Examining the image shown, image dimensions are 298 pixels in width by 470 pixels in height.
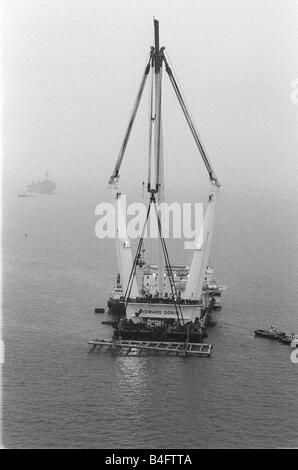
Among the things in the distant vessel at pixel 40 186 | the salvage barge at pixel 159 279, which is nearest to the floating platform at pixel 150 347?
the salvage barge at pixel 159 279

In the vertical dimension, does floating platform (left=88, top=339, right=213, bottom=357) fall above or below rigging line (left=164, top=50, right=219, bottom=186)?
below

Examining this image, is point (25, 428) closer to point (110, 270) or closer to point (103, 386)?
point (103, 386)

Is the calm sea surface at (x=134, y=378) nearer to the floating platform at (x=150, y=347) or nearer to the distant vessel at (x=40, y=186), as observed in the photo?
the floating platform at (x=150, y=347)

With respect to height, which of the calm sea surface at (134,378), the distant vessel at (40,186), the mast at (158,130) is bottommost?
the calm sea surface at (134,378)

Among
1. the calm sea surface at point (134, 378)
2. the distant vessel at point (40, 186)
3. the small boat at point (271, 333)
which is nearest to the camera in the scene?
the calm sea surface at point (134, 378)

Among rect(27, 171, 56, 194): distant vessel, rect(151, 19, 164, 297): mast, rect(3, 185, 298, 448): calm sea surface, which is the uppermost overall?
rect(27, 171, 56, 194): distant vessel

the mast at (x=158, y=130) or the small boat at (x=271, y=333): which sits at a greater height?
the mast at (x=158, y=130)

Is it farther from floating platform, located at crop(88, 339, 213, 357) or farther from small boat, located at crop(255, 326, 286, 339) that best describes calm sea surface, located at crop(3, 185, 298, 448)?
floating platform, located at crop(88, 339, 213, 357)

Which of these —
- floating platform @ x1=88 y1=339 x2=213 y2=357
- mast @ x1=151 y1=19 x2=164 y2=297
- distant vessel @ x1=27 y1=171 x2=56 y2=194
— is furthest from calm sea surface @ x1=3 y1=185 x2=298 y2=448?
distant vessel @ x1=27 y1=171 x2=56 y2=194
